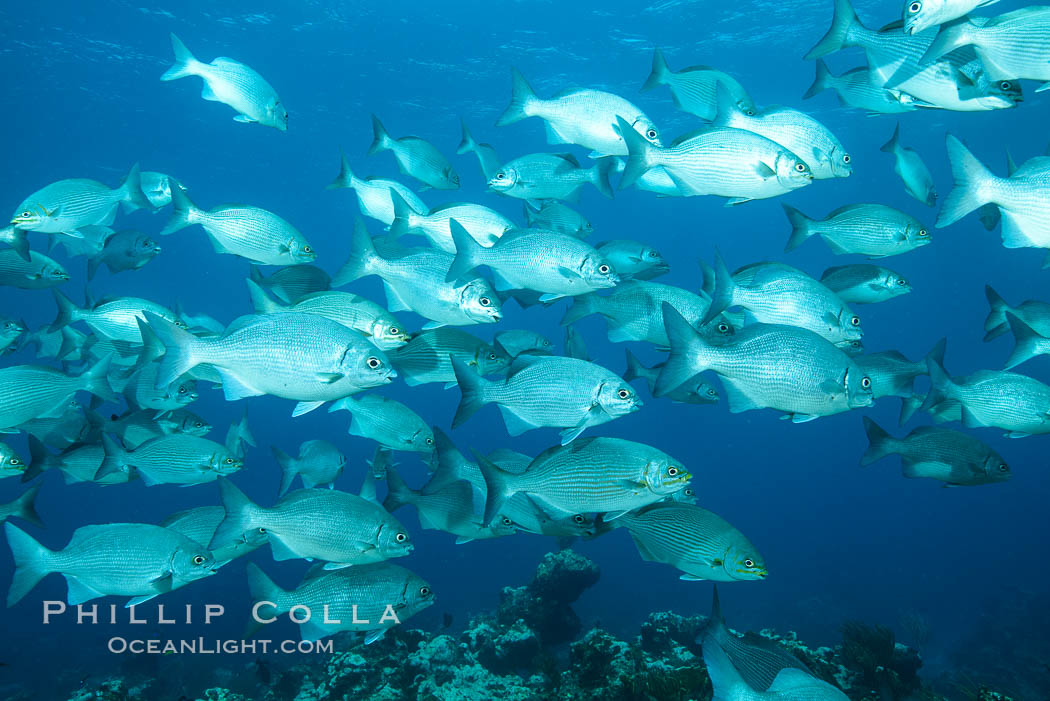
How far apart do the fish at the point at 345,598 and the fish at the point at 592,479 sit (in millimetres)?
1476

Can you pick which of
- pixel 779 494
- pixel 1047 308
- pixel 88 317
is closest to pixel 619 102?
pixel 1047 308

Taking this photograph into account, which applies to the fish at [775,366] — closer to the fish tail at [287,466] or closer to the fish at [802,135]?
the fish at [802,135]

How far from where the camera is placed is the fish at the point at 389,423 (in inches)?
232

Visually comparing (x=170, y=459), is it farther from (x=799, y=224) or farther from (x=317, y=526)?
(x=799, y=224)

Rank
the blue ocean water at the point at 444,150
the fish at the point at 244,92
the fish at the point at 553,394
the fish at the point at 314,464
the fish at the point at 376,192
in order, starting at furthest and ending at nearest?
the blue ocean water at the point at 444,150 < the fish at the point at 244,92 < the fish at the point at 376,192 < the fish at the point at 314,464 < the fish at the point at 553,394

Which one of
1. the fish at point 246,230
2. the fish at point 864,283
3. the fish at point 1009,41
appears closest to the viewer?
the fish at point 1009,41

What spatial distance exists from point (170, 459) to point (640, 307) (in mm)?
4644

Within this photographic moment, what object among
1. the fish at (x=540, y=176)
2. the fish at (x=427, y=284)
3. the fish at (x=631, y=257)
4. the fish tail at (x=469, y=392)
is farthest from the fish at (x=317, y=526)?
the fish at (x=540, y=176)

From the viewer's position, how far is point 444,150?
3591cm

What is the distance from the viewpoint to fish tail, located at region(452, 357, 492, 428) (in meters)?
4.18

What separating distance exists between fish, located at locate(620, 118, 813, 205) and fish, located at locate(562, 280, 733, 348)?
36.6 inches

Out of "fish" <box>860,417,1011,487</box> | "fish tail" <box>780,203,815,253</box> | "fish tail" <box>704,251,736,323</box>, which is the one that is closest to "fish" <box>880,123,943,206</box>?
"fish tail" <box>780,203,815,253</box>

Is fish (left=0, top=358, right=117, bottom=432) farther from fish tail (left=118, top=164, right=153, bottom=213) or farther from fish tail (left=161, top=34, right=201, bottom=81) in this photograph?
fish tail (left=161, top=34, right=201, bottom=81)

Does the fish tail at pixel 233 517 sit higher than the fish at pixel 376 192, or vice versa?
the fish at pixel 376 192
